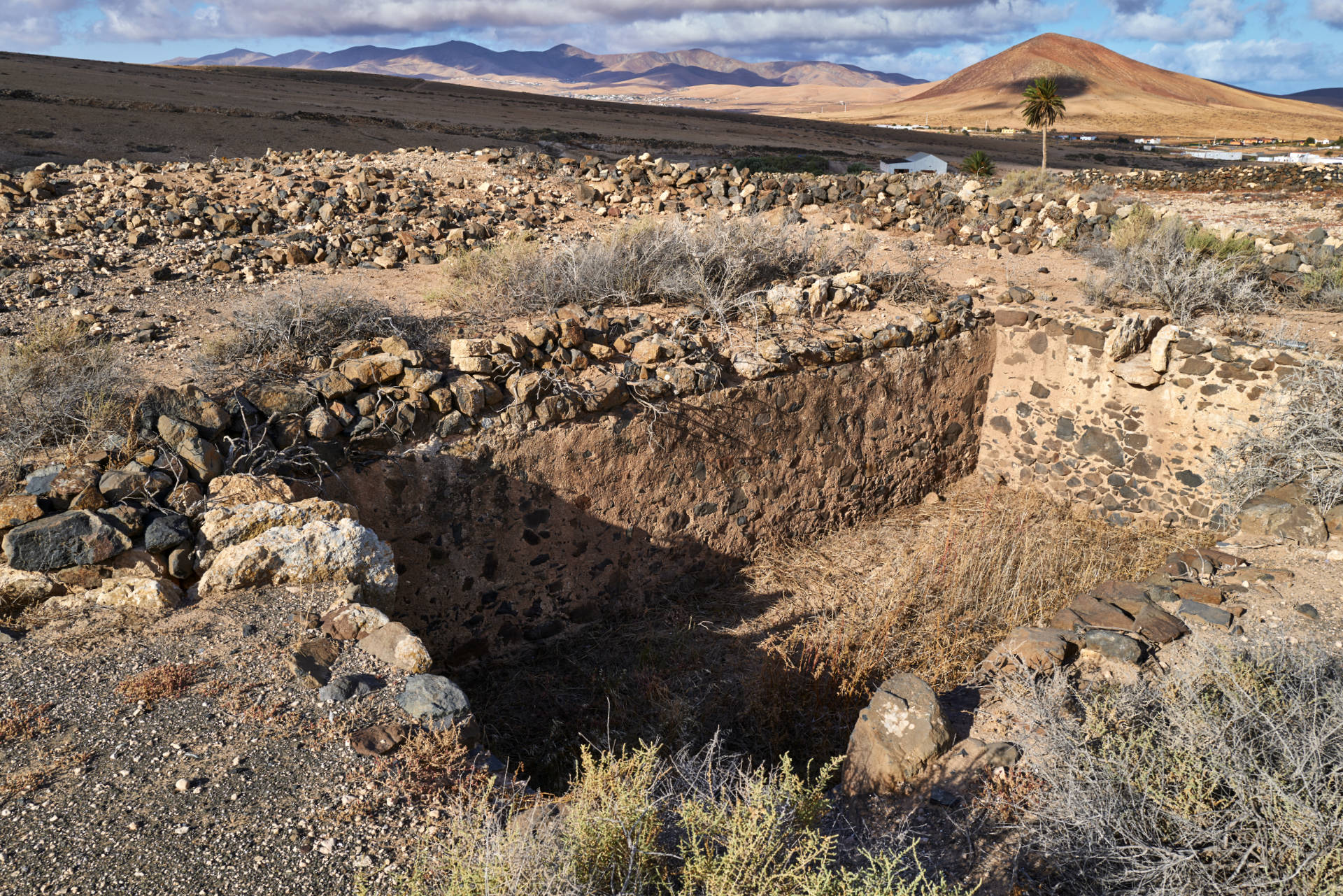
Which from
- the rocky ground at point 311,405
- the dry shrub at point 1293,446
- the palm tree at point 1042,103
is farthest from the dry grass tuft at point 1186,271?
the palm tree at point 1042,103

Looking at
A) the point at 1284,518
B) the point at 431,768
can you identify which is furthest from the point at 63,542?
the point at 1284,518

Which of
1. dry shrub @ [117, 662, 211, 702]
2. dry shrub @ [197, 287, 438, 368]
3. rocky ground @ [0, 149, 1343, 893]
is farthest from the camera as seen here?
dry shrub @ [197, 287, 438, 368]

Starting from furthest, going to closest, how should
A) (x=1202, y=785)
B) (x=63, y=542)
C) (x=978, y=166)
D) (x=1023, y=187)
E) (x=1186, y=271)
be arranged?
1. (x=978, y=166)
2. (x=1023, y=187)
3. (x=1186, y=271)
4. (x=63, y=542)
5. (x=1202, y=785)

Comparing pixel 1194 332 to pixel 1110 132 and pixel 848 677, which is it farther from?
pixel 1110 132

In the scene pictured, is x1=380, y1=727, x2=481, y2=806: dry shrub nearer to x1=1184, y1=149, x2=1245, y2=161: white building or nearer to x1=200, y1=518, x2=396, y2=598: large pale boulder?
x1=200, y1=518, x2=396, y2=598: large pale boulder

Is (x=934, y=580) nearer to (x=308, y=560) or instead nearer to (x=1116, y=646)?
(x=1116, y=646)

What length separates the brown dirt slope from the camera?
56.8 m

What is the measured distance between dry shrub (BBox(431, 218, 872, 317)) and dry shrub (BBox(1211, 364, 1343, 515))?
3.38 meters

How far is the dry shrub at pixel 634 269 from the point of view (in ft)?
18.5

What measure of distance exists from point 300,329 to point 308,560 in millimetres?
1968

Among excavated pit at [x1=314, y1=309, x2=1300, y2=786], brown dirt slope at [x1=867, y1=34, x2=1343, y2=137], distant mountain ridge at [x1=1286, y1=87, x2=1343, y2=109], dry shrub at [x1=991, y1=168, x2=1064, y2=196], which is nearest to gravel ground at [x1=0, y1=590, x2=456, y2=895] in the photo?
excavated pit at [x1=314, y1=309, x2=1300, y2=786]

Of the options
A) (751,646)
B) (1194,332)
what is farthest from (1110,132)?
(751,646)

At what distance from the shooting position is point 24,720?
7.88ft

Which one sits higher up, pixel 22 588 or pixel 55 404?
pixel 55 404
